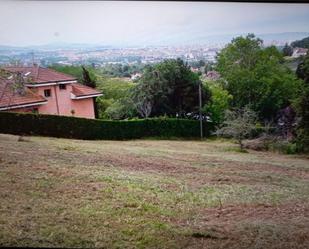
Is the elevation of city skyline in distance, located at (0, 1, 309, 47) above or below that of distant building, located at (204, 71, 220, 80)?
above

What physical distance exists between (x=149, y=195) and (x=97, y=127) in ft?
2.38

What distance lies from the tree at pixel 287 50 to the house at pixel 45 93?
1.59 meters

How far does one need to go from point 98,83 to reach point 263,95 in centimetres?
139

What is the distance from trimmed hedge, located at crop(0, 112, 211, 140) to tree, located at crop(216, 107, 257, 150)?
162mm

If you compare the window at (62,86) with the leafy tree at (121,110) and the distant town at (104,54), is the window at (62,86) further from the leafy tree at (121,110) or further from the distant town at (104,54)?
the leafy tree at (121,110)

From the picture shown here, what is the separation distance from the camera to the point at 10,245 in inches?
114

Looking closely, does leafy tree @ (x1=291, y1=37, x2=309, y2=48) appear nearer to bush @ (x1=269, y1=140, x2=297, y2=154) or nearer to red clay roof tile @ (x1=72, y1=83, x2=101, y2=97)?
bush @ (x1=269, y1=140, x2=297, y2=154)

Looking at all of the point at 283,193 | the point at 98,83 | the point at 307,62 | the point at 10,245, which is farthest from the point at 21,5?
the point at 283,193

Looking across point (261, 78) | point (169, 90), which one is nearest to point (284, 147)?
point (261, 78)

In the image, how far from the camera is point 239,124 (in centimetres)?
345

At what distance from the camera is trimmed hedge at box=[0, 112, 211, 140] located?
135 inches

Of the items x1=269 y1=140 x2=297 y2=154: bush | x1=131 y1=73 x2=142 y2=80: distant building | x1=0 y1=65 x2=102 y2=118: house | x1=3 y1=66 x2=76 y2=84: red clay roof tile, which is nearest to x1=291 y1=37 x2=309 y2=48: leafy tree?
x1=269 y1=140 x2=297 y2=154: bush

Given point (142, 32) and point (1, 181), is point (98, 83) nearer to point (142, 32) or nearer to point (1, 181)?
point (142, 32)

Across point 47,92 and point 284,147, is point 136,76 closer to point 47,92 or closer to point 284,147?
point 47,92
